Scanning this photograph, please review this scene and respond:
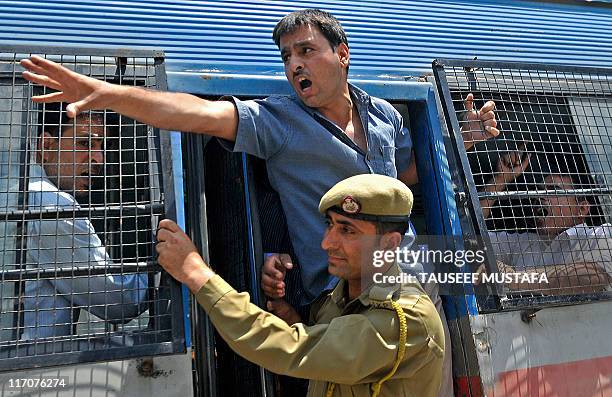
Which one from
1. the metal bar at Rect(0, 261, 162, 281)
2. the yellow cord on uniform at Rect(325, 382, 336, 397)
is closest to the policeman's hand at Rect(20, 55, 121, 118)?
the metal bar at Rect(0, 261, 162, 281)

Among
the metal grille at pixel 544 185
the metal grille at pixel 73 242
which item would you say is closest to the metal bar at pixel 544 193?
the metal grille at pixel 544 185

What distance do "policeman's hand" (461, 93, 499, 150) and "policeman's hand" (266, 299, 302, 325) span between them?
1.10 meters

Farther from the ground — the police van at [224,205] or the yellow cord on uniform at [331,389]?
the police van at [224,205]

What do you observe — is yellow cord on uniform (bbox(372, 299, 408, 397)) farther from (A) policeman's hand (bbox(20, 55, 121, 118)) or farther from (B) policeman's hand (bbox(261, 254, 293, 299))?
(A) policeman's hand (bbox(20, 55, 121, 118))

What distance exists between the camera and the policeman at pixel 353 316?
1644 mm

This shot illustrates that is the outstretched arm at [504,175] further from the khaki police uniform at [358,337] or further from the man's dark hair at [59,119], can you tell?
the man's dark hair at [59,119]

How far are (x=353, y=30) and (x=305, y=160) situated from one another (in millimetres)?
1364

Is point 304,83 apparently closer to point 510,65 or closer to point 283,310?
point 283,310

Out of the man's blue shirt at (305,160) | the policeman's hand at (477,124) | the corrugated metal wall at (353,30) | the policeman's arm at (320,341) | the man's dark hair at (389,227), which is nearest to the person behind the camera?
the policeman's arm at (320,341)

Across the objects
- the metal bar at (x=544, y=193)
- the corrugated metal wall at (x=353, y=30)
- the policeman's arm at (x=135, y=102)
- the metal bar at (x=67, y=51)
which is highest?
the corrugated metal wall at (x=353, y=30)

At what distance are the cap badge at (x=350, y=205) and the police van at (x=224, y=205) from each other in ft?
1.89

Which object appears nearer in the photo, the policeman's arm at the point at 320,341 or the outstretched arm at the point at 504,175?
Answer: the policeman's arm at the point at 320,341

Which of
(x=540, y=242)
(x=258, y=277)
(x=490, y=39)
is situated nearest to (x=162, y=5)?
(x=258, y=277)

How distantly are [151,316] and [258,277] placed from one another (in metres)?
0.45
